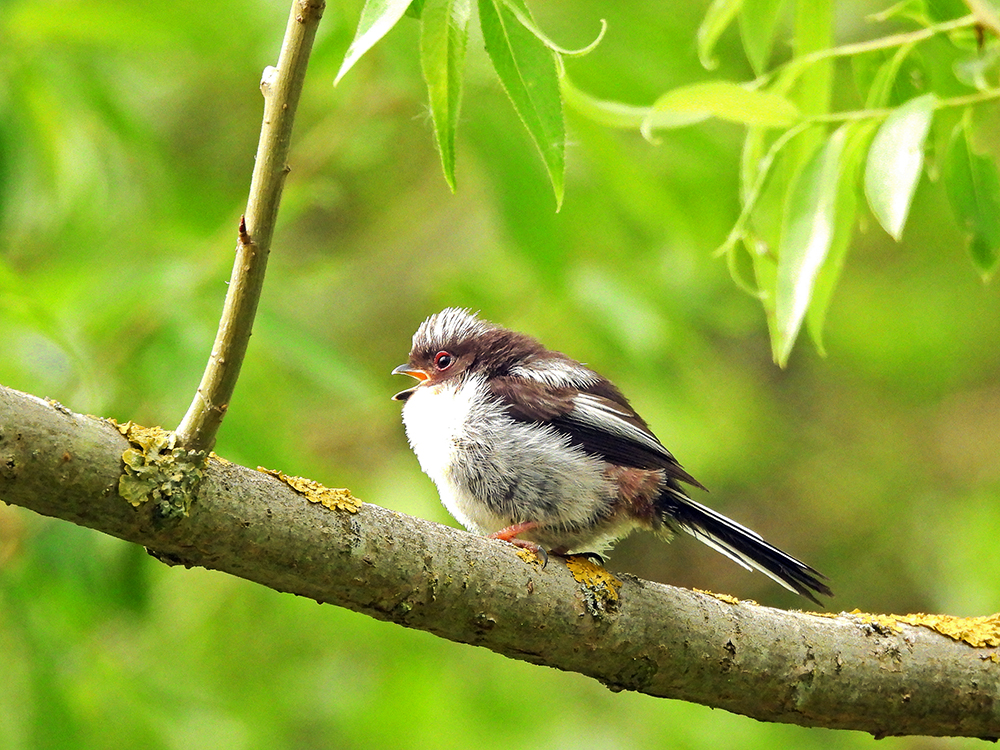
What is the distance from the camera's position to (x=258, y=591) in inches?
278

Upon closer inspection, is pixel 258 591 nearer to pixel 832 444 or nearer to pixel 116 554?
pixel 116 554

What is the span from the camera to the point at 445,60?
6.71ft

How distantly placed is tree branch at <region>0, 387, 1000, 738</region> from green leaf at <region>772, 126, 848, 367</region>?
2.71 feet

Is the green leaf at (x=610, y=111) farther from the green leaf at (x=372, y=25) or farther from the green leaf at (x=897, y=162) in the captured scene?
the green leaf at (x=372, y=25)

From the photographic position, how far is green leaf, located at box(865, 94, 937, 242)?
8.34 feet

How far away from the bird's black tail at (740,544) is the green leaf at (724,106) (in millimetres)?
1282

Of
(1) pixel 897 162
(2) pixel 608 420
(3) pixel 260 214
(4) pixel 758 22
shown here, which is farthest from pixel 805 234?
(3) pixel 260 214

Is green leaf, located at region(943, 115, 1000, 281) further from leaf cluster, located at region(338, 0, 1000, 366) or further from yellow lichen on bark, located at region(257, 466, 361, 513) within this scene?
yellow lichen on bark, located at region(257, 466, 361, 513)

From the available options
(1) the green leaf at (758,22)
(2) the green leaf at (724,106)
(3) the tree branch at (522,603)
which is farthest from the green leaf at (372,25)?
(1) the green leaf at (758,22)

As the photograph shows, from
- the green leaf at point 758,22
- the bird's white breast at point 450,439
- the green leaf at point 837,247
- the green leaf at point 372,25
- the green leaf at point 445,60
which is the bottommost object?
the green leaf at point 372,25

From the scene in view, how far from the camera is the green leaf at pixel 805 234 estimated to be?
2.77m

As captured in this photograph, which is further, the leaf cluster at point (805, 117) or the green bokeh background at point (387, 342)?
the green bokeh background at point (387, 342)

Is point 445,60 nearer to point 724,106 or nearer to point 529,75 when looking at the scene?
point 529,75

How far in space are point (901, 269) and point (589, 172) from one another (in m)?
4.94
